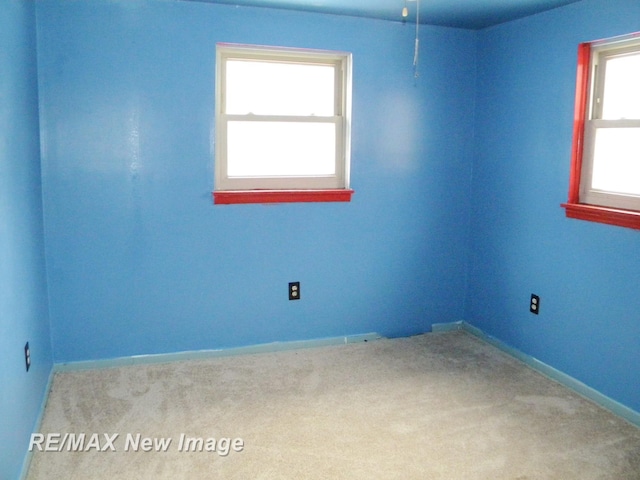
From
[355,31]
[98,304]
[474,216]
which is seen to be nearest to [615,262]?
[474,216]

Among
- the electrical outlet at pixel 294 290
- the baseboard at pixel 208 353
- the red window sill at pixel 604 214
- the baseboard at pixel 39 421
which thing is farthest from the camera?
the electrical outlet at pixel 294 290

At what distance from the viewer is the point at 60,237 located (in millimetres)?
3145

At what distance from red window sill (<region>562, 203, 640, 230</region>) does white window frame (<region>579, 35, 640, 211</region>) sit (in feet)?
0.19

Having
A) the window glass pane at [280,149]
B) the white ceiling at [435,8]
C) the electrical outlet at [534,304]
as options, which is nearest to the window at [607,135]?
the white ceiling at [435,8]

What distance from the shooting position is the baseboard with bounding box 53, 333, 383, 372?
328cm

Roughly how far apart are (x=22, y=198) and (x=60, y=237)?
68 centimetres

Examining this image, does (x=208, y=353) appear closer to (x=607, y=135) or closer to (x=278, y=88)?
(x=278, y=88)

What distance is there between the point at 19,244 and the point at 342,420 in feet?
5.46

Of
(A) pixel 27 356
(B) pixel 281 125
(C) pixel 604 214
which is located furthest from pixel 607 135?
(A) pixel 27 356

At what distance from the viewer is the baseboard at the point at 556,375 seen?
→ 2789mm

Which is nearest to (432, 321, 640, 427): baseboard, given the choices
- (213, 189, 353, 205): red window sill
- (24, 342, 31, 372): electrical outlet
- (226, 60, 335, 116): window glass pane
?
(213, 189, 353, 205): red window sill

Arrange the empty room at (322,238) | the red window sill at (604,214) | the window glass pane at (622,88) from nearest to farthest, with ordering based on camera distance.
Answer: the empty room at (322,238), the red window sill at (604,214), the window glass pane at (622,88)

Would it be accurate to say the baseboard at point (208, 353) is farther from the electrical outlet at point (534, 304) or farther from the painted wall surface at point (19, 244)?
the electrical outlet at point (534, 304)

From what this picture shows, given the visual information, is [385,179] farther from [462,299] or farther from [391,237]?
[462,299]
